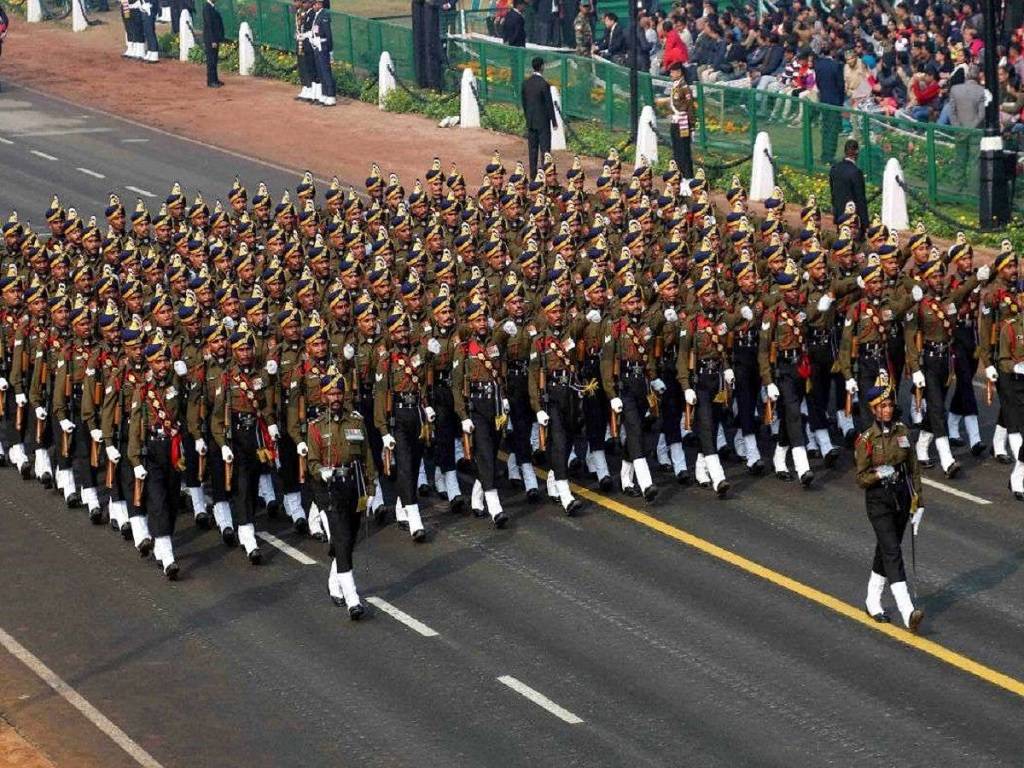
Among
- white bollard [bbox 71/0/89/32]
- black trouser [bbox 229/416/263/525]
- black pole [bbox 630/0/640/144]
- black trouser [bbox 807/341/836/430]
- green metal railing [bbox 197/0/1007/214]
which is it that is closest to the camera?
black trouser [bbox 229/416/263/525]

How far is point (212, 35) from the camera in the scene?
165ft

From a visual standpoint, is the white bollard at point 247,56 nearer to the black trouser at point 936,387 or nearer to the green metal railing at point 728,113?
the green metal railing at point 728,113

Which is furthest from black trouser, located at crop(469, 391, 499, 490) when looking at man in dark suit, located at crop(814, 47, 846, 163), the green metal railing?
man in dark suit, located at crop(814, 47, 846, 163)

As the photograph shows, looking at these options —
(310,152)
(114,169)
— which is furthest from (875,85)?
(114,169)

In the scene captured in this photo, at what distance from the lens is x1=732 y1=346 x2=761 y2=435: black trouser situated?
24922mm

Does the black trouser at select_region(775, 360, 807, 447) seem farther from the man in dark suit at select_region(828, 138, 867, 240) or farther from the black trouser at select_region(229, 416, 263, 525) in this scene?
the man in dark suit at select_region(828, 138, 867, 240)

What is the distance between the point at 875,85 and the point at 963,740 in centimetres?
2316

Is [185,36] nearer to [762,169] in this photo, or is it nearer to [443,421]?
[762,169]

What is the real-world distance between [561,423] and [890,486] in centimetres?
482

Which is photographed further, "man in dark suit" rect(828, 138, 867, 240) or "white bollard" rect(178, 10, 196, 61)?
"white bollard" rect(178, 10, 196, 61)

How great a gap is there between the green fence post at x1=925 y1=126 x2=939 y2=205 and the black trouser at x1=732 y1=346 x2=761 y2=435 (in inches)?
460

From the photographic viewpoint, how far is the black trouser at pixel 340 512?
20969 millimetres

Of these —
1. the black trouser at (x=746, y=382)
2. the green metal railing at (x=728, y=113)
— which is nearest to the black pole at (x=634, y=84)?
the green metal railing at (x=728, y=113)

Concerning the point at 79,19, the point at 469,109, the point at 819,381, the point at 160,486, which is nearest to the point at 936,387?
the point at 819,381
